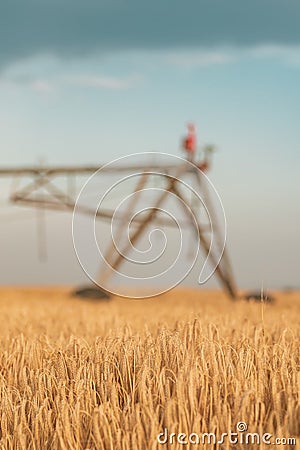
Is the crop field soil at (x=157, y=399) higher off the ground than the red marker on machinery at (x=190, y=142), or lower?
lower

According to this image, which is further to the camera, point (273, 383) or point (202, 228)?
point (202, 228)

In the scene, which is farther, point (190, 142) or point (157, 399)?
point (190, 142)

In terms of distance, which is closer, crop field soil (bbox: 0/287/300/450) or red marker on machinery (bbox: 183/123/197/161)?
crop field soil (bbox: 0/287/300/450)

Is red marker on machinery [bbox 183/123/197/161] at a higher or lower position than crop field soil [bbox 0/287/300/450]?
higher

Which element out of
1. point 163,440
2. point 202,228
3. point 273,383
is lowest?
point 163,440

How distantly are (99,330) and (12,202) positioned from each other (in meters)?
10.1

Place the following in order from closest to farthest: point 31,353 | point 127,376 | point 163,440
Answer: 1. point 163,440
2. point 127,376
3. point 31,353

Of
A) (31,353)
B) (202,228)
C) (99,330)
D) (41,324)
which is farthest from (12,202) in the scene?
(31,353)

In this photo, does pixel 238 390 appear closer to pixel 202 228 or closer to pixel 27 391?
pixel 27 391

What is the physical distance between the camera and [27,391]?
5.25 meters

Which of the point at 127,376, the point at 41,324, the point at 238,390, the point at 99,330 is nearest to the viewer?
the point at 238,390

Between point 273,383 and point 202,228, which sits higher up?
point 202,228

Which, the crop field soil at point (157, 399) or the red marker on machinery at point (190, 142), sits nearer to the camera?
the crop field soil at point (157, 399)

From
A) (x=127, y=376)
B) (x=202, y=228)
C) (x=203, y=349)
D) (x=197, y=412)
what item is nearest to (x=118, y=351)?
(x=127, y=376)
